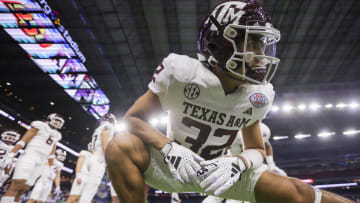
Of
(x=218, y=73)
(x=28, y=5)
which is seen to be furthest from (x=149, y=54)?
(x=218, y=73)

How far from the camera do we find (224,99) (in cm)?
137

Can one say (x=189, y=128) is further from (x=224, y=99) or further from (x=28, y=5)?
(x=28, y=5)

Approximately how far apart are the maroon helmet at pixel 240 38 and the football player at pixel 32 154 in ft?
13.0

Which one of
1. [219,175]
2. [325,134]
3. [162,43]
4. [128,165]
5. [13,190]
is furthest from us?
[325,134]

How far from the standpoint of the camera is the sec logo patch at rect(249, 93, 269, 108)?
4.66ft

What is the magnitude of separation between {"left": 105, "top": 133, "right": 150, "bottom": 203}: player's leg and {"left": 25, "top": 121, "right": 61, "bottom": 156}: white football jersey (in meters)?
3.79

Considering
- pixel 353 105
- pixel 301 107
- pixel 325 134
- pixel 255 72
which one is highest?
pixel 325 134

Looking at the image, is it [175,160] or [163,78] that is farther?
[163,78]

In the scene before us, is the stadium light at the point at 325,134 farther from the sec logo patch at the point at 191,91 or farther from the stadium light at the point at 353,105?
the sec logo patch at the point at 191,91

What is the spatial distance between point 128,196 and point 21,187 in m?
3.74

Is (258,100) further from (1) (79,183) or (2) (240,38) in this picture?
(1) (79,183)

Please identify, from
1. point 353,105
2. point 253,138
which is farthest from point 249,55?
point 353,105

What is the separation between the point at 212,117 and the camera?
4.51 ft

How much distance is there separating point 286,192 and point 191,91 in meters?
0.72
